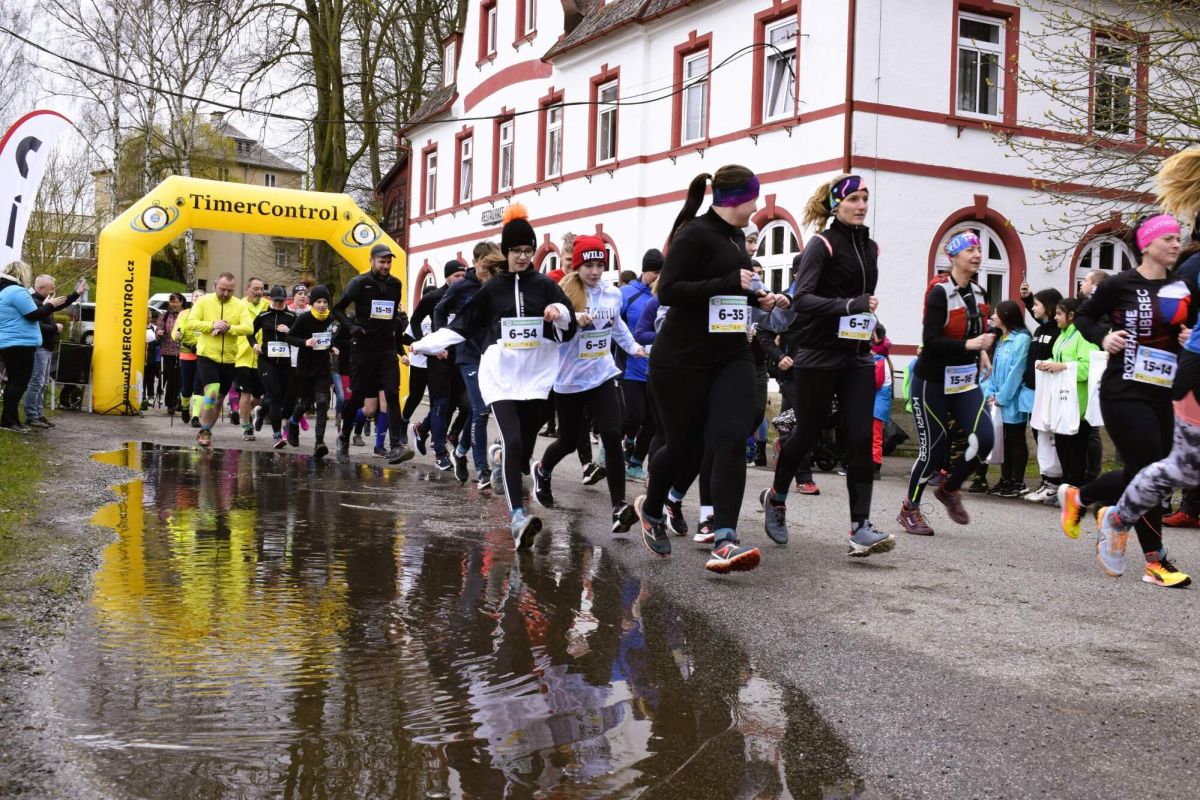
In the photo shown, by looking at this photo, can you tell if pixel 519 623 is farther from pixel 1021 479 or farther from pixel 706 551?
pixel 1021 479

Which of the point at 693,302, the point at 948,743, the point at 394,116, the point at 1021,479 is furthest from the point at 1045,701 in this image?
the point at 394,116

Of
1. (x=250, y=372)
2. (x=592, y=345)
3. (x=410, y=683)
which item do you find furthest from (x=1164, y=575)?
(x=250, y=372)

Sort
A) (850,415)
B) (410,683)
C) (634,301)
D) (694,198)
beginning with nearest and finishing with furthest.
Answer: (410,683) < (694,198) < (850,415) < (634,301)

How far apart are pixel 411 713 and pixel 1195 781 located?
219cm

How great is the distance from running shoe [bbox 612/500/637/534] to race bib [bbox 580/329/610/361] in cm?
132

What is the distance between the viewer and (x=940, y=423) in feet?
26.9

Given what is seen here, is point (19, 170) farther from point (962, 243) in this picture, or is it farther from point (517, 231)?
point (962, 243)

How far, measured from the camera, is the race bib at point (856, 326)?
7188 millimetres

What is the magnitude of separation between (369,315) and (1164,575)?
8517mm

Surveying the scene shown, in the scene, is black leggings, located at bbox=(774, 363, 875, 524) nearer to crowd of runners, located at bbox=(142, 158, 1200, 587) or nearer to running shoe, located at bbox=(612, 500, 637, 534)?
crowd of runners, located at bbox=(142, 158, 1200, 587)

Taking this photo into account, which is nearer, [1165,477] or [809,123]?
[1165,477]

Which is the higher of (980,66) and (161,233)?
(980,66)

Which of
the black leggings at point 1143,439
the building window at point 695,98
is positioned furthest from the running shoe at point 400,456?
A: the building window at point 695,98

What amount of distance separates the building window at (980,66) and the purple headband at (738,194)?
17346mm
